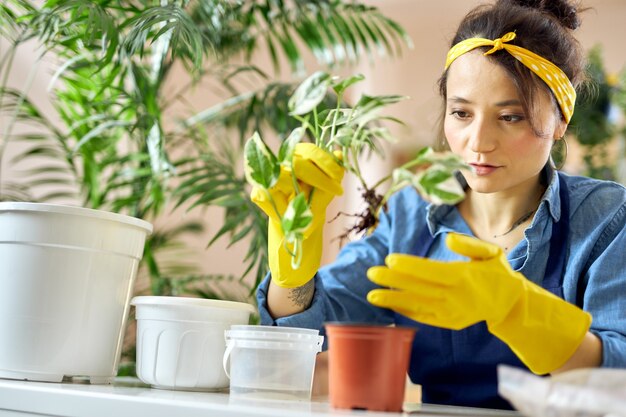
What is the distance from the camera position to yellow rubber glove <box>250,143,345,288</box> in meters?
0.87

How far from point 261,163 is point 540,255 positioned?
0.55 meters

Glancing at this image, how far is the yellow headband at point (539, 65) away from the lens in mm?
1085

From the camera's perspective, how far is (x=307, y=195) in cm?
91

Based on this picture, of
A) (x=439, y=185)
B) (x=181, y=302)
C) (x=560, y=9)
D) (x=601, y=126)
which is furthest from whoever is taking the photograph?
(x=601, y=126)

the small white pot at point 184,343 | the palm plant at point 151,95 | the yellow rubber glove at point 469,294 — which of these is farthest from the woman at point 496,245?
the palm plant at point 151,95

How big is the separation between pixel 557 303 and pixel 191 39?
750 mm

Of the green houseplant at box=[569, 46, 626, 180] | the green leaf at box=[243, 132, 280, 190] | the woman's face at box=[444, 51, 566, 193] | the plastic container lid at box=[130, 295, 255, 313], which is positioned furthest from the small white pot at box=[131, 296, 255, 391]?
the green houseplant at box=[569, 46, 626, 180]

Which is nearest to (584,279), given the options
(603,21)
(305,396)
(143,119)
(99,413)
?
(305,396)

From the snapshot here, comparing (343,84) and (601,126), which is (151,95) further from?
(601,126)

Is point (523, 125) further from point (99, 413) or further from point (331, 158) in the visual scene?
point (99, 413)

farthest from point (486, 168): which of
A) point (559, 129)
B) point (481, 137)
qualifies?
point (559, 129)

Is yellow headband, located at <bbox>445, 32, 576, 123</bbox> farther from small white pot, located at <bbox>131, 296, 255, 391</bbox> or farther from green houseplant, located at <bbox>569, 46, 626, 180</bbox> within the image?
green houseplant, located at <bbox>569, 46, 626, 180</bbox>

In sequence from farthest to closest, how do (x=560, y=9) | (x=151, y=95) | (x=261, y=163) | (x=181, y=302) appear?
(x=151, y=95), (x=560, y=9), (x=181, y=302), (x=261, y=163)

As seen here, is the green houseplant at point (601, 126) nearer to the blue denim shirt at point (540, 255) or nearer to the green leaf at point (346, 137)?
the blue denim shirt at point (540, 255)
